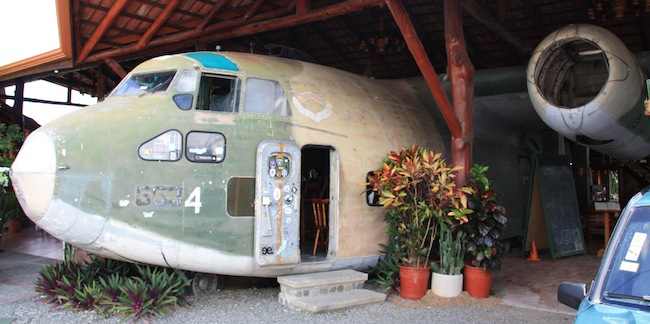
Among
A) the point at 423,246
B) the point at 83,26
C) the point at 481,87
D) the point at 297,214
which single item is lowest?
the point at 423,246

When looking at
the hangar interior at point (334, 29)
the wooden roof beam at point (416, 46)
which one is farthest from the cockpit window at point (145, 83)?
the wooden roof beam at point (416, 46)

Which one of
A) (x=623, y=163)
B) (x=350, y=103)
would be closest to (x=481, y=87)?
(x=350, y=103)

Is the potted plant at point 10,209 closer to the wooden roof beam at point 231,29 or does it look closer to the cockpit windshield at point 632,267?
the wooden roof beam at point 231,29

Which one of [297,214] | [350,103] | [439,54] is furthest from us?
[439,54]

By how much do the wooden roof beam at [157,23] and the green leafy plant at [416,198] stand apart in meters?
5.90

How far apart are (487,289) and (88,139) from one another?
18.4 feet

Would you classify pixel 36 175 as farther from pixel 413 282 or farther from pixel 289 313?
pixel 413 282

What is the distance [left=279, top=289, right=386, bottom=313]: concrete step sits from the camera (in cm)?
588

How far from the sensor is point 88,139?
562cm

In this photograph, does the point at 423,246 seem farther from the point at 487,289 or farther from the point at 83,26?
the point at 83,26

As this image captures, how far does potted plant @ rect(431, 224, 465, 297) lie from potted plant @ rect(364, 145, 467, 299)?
0.14 metres

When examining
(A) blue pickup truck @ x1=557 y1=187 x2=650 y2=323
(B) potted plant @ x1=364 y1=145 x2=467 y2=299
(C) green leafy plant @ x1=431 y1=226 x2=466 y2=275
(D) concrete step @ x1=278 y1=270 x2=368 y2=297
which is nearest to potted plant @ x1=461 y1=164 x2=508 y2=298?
(C) green leafy plant @ x1=431 y1=226 x2=466 y2=275

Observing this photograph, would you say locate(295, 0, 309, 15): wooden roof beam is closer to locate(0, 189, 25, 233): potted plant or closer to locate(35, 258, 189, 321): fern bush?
locate(35, 258, 189, 321): fern bush

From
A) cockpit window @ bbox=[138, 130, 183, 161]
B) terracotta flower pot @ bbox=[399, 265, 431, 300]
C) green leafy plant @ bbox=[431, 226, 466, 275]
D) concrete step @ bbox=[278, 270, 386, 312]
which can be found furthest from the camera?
green leafy plant @ bbox=[431, 226, 466, 275]
